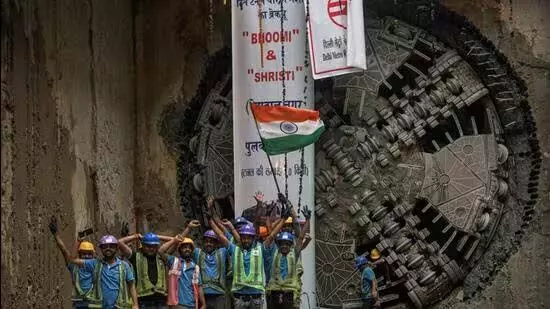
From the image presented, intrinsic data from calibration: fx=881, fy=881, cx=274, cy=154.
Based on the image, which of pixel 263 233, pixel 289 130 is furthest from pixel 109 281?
pixel 289 130

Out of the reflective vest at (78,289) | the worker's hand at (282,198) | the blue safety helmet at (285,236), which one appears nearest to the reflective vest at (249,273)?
the blue safety helmet at (285,236)

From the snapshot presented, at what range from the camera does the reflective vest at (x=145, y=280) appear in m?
8.30

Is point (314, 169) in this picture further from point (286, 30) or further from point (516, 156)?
point (516, 156)

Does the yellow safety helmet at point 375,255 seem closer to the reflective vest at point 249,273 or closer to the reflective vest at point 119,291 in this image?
the reflective vest at point 249,273

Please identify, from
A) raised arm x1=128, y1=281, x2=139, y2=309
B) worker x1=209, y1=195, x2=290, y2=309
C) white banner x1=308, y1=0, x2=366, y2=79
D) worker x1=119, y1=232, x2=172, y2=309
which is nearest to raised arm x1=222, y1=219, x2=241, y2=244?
worker x1=209, y1=195, x2=290, y2=309

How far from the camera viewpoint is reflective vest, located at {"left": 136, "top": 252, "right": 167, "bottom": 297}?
830cm

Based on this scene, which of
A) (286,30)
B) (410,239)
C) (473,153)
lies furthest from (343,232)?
(286,30)

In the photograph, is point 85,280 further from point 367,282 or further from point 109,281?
point 367,282

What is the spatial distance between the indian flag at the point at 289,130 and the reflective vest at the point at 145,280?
2282 mm

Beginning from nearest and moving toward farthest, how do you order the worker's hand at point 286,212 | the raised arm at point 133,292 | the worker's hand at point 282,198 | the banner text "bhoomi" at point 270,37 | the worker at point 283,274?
the raised arm at point 133,292
the worker at point 283,274
the worker's hand at point 286,212
the worker's hand at point 282,198
the banner text "bhoomi" at point 270,37

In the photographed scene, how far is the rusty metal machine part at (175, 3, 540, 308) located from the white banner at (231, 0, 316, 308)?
0.56m

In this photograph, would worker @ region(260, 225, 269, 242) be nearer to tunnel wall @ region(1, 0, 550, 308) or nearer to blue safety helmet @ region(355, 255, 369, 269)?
blue safety helmet @ region(355, 255, 369, 269)

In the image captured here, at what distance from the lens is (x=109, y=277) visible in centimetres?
784

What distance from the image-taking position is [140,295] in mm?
8344
